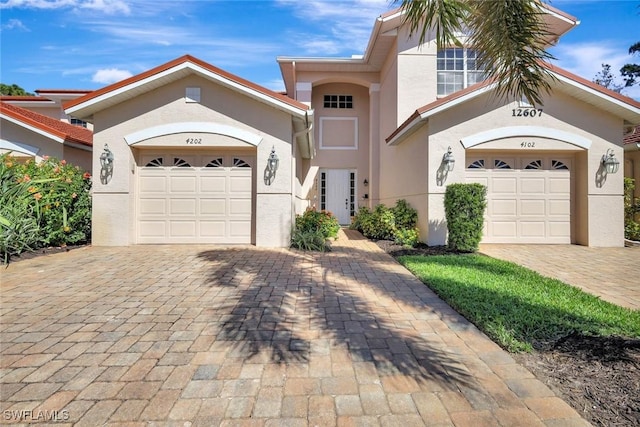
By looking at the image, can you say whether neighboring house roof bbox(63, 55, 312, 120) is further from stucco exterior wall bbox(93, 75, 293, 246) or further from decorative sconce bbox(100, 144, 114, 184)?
decorative sconce bbox(100, 144, 114, 184)

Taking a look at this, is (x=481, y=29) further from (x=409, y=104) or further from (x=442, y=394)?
(x=409, y=104)

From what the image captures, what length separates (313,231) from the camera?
9.40 meters

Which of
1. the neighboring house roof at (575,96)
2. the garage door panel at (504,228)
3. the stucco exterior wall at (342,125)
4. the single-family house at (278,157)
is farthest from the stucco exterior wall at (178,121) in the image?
the stucco exterior wall at (342,125)

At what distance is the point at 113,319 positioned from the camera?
3.87 m

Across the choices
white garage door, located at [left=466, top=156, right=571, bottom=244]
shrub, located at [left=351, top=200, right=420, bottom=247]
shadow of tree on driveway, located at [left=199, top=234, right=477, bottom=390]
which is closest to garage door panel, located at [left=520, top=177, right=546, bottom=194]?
white garage door, located at [left=466, top=156, right=571, bottom=244]

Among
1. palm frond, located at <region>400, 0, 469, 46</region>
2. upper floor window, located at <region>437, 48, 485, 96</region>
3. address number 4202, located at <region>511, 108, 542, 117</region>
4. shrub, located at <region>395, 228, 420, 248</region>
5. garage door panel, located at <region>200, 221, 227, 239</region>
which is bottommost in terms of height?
shrub, located at <region>395, 228, 420, 248</region>

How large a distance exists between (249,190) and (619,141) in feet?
35.3

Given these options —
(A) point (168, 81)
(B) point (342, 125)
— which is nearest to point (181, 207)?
(A) point (168, 81)

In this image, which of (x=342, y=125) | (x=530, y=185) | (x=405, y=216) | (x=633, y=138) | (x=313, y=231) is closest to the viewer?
(x=313, y=231)

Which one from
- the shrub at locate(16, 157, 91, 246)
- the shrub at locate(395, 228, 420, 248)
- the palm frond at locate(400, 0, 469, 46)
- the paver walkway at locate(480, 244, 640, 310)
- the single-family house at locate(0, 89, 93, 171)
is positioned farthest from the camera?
the single-family house at locate(0, 89, 93, 171)

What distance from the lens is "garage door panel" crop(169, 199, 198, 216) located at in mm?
9172

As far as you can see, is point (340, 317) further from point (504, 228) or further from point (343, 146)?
point (343, 146)

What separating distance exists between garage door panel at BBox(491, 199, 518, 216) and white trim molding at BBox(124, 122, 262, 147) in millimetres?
7122

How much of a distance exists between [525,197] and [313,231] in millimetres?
6392
